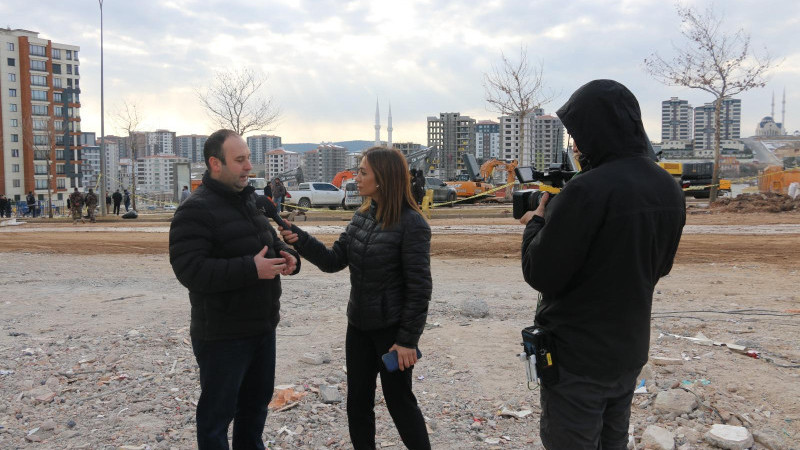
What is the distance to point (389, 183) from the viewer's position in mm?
3506

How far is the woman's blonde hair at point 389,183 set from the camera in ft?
11.4

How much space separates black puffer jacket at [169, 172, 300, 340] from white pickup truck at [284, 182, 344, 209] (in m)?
28.0

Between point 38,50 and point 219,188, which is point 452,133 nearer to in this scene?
point 38,50

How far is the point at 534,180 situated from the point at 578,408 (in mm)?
1141

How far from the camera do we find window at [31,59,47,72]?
283ft

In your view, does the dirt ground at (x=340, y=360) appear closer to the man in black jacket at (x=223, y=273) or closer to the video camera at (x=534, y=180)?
the man in black jacket at (x=223, y=273)

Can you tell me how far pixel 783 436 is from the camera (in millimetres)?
4094

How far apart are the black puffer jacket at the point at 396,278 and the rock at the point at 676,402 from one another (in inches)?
85.5

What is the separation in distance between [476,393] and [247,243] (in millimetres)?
2596

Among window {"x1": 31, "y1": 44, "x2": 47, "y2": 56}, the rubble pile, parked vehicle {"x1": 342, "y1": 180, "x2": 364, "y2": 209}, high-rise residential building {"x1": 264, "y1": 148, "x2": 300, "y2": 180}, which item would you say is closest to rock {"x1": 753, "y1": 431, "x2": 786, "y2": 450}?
the rubble pile

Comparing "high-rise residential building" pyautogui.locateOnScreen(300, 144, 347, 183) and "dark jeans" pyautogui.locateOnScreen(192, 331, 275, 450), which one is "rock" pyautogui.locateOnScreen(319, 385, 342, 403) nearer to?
"dark jeans" pyautogui.locateOnScreen(192, 331, 275, 450)

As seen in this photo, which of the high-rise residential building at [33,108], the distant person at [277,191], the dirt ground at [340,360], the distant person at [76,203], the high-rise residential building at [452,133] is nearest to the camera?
the dirt ground at [340,360]

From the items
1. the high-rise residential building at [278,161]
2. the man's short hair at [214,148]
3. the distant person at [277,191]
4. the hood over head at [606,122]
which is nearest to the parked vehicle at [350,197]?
the distant person at [277,191]

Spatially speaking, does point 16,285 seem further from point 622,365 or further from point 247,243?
point 622,365
